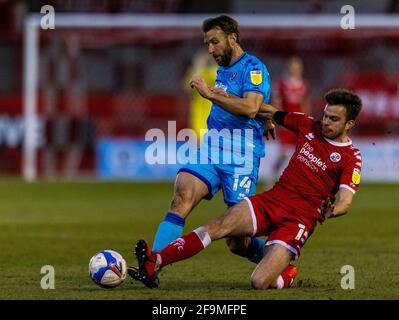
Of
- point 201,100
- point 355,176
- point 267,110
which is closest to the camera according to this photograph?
point 355,176

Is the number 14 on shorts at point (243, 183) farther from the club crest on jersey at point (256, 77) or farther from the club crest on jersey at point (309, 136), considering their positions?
the club crest on jersey at point (256, 77)

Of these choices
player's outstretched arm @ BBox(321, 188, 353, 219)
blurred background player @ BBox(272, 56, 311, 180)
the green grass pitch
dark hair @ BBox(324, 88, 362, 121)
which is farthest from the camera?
blurred background player @ BBox(272, 56, 311, 180)

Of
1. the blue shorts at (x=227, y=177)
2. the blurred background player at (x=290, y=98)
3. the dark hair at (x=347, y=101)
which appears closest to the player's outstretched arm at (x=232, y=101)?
the blue shorts at (x=227, y=177)

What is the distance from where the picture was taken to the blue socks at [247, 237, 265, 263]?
29.6 ft

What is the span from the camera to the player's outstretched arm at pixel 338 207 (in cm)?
794

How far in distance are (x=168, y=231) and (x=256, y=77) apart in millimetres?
1365

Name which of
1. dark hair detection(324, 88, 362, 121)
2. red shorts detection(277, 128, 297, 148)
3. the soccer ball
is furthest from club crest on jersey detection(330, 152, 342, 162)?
red shorts detection(277, 128, 297, 148)

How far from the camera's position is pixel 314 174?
8.52 metres

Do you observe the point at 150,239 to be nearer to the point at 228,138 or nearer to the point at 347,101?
the point at 228,138

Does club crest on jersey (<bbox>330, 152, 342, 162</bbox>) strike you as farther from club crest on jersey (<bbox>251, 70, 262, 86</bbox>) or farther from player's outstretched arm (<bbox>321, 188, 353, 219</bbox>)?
club crest on jersey (<bbox>251, 70, 262, 86</bbox>)

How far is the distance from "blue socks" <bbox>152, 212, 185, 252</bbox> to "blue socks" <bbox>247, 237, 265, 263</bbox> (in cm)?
70

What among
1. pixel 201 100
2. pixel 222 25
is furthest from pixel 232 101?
pixel 201 100

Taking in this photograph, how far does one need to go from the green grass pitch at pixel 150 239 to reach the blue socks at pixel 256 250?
0.61ft
